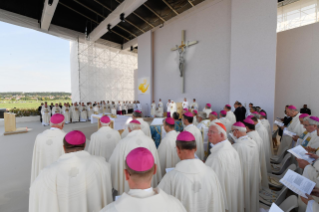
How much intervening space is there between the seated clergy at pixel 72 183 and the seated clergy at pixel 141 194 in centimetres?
81

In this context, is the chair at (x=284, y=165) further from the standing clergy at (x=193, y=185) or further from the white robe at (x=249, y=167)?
the standing clergy at (x=193, y=185)

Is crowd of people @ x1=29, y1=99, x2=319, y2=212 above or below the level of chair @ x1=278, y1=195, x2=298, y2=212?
above

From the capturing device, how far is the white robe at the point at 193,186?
1.35 metres

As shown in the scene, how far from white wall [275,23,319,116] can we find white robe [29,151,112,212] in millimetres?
10039

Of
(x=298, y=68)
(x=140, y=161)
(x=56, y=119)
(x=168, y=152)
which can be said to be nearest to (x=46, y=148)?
(x=56, y=119)

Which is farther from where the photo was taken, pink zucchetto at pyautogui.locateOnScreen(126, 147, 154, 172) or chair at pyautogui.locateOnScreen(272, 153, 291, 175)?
chair at pyautogui.locateOnScreen(272, 153, 291, 175)

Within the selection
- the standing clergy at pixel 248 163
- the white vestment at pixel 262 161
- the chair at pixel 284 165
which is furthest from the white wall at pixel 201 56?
the standing clergy at pixel 248 163

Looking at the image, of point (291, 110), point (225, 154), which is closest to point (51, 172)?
point (225, 154)

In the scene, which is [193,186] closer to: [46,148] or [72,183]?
[72,183]

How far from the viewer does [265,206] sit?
2.69 metres

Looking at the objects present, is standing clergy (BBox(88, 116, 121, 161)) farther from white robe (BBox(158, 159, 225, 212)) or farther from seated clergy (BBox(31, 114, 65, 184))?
white robe (BBox(158, 159, 225, 212))

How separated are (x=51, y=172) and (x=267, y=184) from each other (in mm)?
3856

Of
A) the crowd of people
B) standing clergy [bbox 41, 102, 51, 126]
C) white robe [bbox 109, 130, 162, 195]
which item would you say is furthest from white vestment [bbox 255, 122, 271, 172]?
standing clergy [bbox 41, 102, 51, 126]

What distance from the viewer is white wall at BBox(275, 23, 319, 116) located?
747 centimetres
